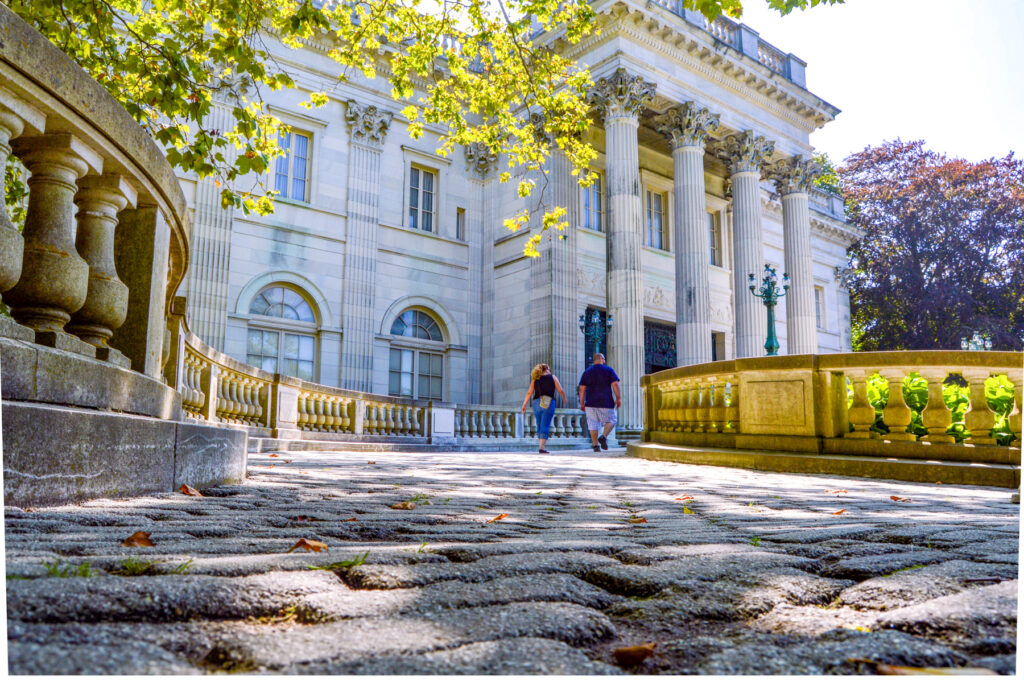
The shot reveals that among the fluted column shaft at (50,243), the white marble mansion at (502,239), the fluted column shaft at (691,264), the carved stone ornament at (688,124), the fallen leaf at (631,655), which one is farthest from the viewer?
the carved stone ornament at (688,124)

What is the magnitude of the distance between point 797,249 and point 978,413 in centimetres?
1999

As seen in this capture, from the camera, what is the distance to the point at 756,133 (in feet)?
81.7

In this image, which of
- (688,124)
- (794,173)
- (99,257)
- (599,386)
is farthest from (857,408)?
(794,173)

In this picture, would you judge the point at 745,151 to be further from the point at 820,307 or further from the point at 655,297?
the point at 820,307

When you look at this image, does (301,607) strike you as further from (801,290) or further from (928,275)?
(801,290)

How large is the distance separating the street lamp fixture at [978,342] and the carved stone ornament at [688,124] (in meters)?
15.3

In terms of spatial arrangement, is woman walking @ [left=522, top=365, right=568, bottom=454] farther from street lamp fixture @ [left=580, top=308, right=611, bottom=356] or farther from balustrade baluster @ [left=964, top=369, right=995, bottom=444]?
balustrade baluster @ [left=964, top=369, right=995, bottom=444]

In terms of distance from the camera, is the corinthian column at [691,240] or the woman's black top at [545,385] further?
the corinthian column at [691,240]

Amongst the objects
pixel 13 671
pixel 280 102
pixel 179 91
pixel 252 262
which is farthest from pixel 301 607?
pixel 280 102

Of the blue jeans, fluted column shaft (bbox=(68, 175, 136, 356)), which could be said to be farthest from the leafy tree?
the blue jeans

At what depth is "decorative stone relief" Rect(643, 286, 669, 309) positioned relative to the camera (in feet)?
81.5

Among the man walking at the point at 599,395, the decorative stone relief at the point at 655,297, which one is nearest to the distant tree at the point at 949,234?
the man walking at the point at 599,395

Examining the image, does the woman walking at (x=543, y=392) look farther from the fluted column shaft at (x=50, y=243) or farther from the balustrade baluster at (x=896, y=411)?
the fluted column shaft at (x=50, y=243)

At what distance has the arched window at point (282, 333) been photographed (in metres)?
19.7
